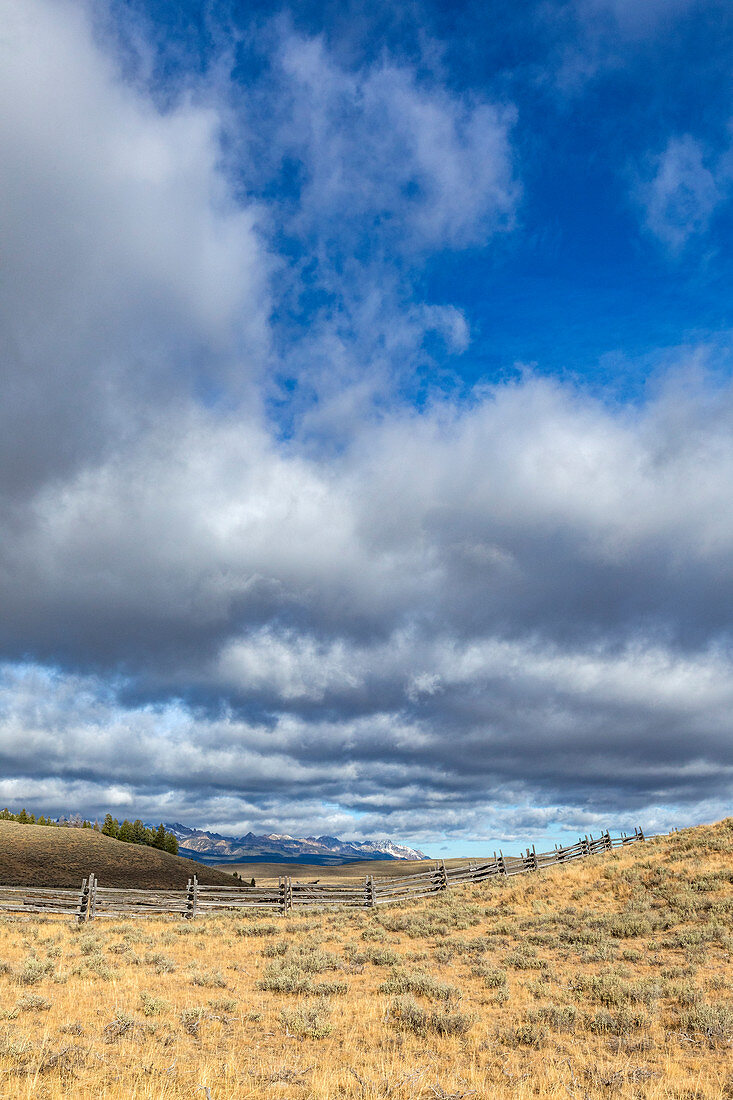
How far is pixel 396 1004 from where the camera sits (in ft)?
40.0

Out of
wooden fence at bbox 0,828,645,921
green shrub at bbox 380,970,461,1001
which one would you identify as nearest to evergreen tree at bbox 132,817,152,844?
wooden fence at bbox 0,828,645,921

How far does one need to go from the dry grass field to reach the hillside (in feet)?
154

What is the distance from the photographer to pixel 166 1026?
35.5 feet

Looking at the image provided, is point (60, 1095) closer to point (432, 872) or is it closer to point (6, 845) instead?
point (432, 872)

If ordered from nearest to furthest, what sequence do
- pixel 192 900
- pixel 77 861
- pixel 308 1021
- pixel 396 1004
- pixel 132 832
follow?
pixel 308 1021 → pixel 396 1004 → pixel 192 900 → pixel 77 861 → pixel 132 832

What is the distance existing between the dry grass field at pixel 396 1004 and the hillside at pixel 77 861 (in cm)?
4692

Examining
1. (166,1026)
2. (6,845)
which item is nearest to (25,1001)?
(166,1026)

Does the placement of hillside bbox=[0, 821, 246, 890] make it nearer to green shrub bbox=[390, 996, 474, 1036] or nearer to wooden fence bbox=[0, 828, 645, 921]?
wooden fence bbox=[0, 828, 645, 921]

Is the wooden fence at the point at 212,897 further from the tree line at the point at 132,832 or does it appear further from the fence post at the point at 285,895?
the tree line at the point at 132,832

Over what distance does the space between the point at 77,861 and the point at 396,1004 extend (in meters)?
69.8

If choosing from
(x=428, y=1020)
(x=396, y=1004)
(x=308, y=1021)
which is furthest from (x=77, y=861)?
(x=428, y=1020)

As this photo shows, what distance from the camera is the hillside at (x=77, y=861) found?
62.7m

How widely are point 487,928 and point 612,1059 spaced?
42.3ft

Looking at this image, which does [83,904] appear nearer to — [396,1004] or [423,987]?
[423,987]
